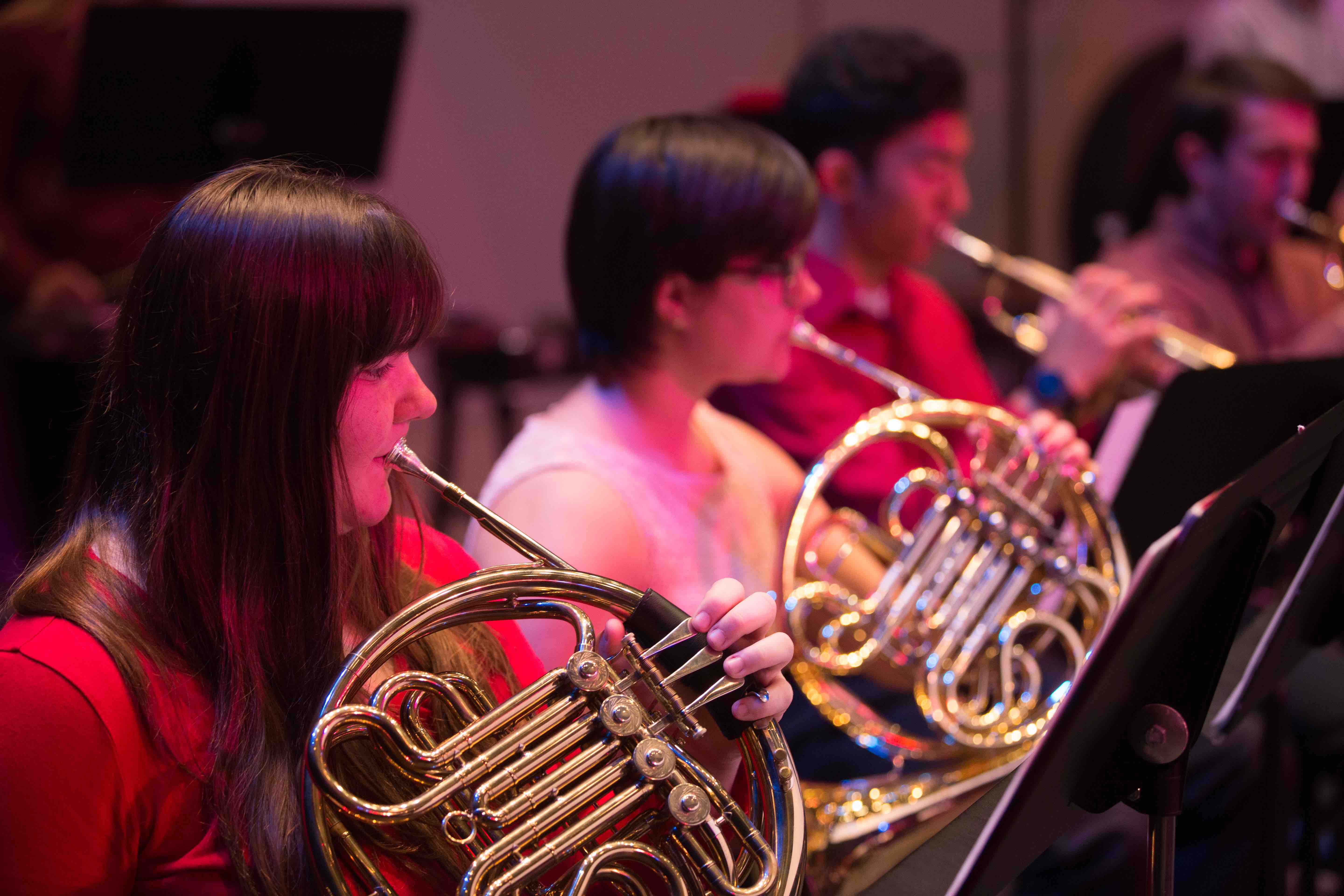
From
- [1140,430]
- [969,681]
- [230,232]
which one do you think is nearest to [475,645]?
[230,232]

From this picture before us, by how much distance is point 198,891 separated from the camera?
88 cm

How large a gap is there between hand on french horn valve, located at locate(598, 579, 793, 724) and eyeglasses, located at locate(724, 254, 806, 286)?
2.07 ft

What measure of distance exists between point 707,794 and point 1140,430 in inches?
37.0

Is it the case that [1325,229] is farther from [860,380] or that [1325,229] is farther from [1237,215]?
[860,380]

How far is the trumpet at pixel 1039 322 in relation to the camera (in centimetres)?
229

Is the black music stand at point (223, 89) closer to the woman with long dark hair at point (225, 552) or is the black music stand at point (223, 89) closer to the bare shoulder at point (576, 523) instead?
the bare shoulder at point (576, 523)

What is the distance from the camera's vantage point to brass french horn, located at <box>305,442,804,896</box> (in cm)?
86

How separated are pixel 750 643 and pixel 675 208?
0.69 meters

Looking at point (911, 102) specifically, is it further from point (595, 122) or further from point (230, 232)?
point (595, 122)

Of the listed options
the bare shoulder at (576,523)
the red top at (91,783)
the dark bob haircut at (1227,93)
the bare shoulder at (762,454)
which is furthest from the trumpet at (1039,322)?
the red top at (91,783)

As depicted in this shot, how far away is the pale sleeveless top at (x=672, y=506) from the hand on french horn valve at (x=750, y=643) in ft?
1.46

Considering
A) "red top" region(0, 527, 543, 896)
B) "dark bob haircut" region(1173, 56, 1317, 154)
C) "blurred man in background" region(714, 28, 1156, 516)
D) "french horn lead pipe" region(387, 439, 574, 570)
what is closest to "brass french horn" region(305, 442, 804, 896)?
"french horn lead pipe" region(387, 439, 574, 570)

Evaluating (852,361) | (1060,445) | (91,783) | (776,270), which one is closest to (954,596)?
(1060,445)

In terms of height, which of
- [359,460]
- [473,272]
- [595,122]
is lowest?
[473,272]
